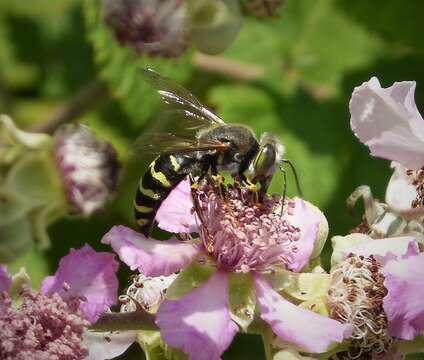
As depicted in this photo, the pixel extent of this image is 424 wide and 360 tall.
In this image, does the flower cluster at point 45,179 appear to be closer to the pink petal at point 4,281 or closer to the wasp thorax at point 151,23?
the pink petal at point 4,281

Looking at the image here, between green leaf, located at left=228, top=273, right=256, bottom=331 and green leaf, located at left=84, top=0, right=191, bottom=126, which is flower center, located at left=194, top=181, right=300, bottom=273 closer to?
green leaf, located at left=228, top=273, right=256, bottom=331

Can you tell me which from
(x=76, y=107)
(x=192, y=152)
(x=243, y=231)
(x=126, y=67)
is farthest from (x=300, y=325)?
(x=76, y=107)

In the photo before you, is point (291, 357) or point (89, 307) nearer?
point (291, 357)

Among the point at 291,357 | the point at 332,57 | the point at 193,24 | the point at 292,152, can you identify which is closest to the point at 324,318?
the point at 291,357

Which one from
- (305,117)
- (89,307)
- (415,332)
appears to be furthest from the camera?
(305,117)

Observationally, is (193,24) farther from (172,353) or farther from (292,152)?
Result: (172,353)

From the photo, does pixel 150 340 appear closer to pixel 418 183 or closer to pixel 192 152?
pixel 192 152
